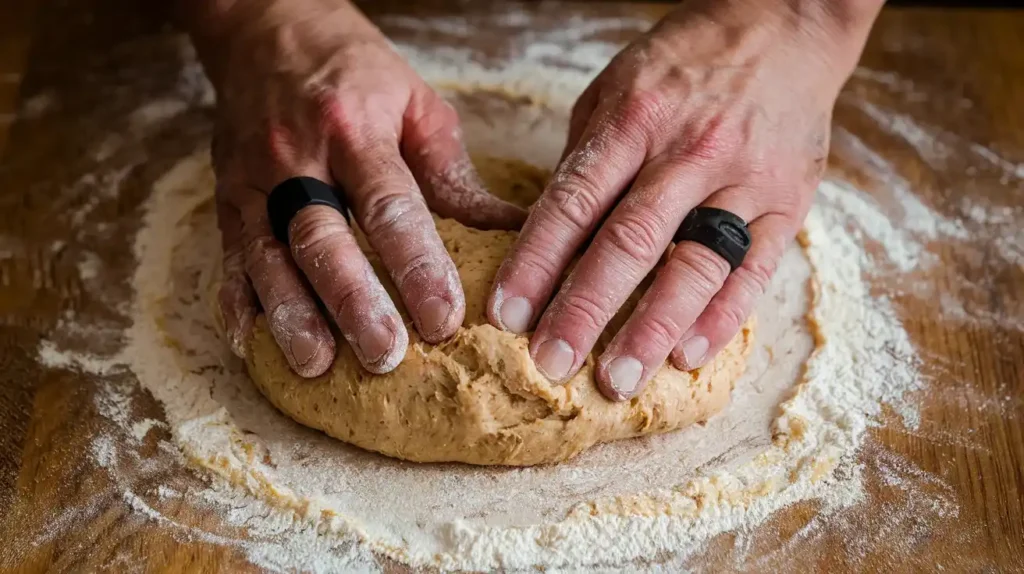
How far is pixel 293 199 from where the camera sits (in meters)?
1.70

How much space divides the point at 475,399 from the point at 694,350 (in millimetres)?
443

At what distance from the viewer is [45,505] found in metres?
1.65

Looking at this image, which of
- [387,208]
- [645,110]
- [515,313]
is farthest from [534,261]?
[645,110]

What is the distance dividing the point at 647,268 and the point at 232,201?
93 cm

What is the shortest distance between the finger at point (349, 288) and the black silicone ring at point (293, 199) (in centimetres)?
2

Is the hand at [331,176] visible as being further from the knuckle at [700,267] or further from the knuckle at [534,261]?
the knuckle at [700,267]

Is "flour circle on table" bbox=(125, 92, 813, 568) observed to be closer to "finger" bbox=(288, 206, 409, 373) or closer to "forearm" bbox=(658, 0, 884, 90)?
"finger" bbox=(288, 206, 409, 373)

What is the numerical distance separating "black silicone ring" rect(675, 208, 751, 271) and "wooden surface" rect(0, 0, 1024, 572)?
0.51 metres

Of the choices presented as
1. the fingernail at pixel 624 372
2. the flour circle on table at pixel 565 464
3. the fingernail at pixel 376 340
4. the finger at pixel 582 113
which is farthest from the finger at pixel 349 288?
the finger at pixel 582 113

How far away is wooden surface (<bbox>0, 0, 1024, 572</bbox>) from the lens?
1.62 m

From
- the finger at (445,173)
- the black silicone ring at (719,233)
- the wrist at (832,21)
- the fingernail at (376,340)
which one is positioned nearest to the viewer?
the fingernail at (376,340)

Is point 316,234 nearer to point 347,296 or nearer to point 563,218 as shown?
point 347,296

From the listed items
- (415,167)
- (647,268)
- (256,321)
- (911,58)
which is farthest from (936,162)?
(256,321)

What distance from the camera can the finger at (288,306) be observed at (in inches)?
64.2
